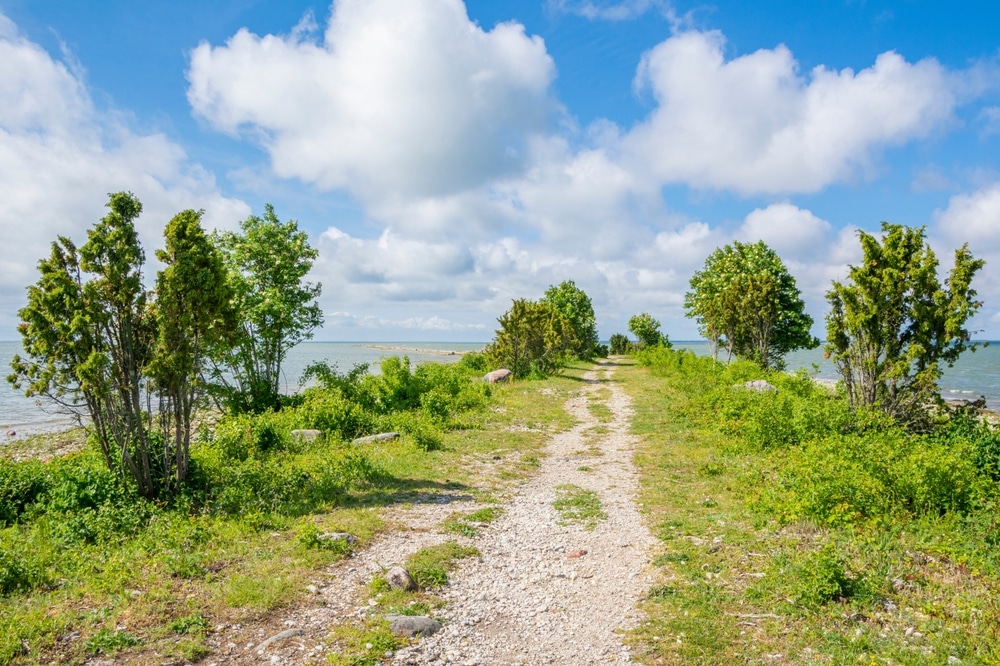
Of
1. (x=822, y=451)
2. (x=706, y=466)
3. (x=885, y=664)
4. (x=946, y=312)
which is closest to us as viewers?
(x=885, y=664)

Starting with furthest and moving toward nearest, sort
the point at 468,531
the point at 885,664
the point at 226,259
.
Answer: the point at 226,259 → the point at 468,531 → the point at 885,664

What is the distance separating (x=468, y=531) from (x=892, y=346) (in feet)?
42.6

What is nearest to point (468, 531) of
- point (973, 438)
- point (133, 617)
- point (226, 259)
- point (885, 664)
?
point (133, 617)

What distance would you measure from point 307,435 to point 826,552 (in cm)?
1339

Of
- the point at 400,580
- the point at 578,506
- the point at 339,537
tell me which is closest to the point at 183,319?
the point at 339,537

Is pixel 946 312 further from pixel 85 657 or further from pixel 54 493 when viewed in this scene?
pixel 54 493

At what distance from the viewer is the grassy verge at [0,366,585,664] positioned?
6.04 meters

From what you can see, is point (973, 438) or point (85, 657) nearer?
point (85, 657)

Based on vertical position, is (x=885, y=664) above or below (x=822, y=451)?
below

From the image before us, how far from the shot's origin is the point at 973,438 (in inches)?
462

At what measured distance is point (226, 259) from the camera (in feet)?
73.4

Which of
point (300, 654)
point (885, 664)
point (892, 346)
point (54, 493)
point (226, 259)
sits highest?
point (226, 259)

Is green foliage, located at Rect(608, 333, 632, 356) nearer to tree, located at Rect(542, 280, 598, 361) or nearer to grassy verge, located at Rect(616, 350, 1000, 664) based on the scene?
tree, located at Rect(542, 280, 598, 361)

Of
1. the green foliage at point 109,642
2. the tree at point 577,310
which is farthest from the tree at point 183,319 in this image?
the tree at point 577,310
